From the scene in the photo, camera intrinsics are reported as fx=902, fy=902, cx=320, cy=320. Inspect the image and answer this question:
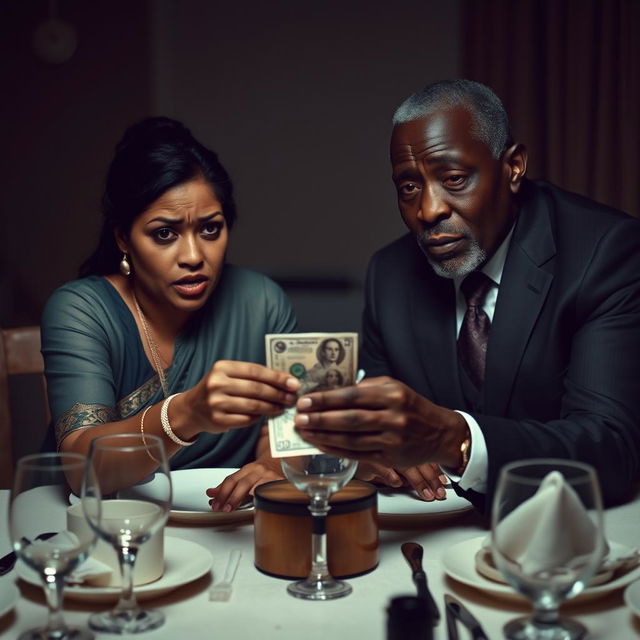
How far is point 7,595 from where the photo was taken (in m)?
1.21

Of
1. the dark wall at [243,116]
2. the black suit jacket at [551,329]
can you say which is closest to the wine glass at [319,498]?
the black suit jacket at [551,329]

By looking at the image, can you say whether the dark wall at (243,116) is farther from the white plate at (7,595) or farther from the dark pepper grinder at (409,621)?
the dark pepper grinder at (409,621)

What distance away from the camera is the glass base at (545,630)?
1078mm

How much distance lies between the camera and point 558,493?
105 cm

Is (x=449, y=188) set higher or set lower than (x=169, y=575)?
higher

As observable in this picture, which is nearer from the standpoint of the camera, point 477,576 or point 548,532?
point 548,532

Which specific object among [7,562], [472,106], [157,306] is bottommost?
[7,562]

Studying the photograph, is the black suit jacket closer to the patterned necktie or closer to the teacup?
the patterned necktie

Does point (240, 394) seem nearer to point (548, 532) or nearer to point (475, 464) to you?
point (475, 464)

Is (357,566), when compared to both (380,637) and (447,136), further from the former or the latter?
(447,136)

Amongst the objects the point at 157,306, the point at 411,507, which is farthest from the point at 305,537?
the point at 157,306

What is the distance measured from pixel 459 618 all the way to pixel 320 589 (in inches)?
8.6

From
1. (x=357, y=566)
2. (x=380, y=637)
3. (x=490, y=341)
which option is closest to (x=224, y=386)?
(x=357, y=566)

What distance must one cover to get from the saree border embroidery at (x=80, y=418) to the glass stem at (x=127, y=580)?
31.2 inches
